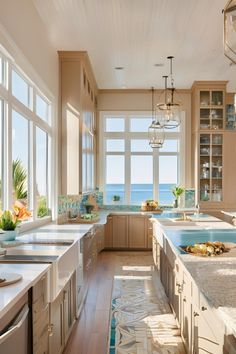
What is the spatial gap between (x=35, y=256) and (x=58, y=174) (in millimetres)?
2734

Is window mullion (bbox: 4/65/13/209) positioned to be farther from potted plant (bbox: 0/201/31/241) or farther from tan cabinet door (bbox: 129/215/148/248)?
tan cabinet door (bbox: 129/215/148/248)

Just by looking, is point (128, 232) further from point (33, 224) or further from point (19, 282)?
point (19, 282)

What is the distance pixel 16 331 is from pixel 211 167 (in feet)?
21.1

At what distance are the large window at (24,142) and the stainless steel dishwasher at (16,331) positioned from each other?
66.8 inches

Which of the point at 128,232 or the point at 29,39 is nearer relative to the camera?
the point at 29,39

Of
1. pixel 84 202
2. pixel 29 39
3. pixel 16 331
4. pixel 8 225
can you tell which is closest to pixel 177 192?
pixel 84 202

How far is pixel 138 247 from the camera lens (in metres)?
7.47

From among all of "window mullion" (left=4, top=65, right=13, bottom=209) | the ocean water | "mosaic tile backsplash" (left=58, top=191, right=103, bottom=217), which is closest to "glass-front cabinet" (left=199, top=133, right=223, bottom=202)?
the ocean water

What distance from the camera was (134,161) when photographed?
8211 mm

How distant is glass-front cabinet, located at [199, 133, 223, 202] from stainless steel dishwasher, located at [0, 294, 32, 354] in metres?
6.08

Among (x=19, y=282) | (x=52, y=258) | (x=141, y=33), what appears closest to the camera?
(x=19, y=282)

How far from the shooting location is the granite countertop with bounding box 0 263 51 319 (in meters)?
1.57

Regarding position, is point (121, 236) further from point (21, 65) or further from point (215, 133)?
point (21, 65)

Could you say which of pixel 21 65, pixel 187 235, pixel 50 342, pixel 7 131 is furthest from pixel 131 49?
pixel 50 342
